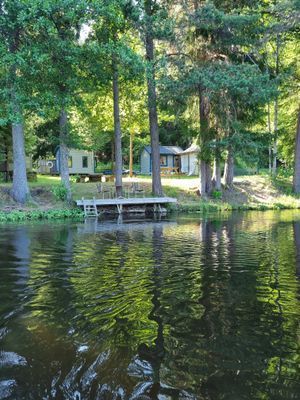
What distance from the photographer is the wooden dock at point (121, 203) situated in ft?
70.1

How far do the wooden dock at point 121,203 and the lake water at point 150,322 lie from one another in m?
9.40

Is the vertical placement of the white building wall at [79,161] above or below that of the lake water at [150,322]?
above

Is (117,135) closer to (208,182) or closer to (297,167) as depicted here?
(208,182)

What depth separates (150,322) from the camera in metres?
5.97

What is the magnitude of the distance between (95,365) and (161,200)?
706 inches

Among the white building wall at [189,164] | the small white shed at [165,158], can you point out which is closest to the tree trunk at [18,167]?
the white building wall at [189,164]

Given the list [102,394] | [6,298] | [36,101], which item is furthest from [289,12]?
[102,394]

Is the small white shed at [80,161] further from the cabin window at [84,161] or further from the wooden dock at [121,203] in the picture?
the wooden dock at [121,203]

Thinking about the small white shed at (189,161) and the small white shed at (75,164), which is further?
the small white shed at (189,161)

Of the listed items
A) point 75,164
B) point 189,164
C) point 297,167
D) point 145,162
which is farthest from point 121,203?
point 145,162

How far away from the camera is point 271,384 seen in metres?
4.30

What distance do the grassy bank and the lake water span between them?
338 inches

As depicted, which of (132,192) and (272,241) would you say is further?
(132,192)

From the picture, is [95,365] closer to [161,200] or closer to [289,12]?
[161,200]
